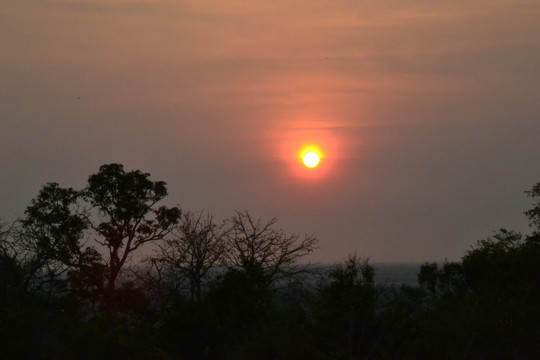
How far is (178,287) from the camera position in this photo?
40.6 meters

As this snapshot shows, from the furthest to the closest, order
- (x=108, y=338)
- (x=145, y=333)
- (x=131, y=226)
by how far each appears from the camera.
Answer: (x=131, y=226)
(x=145, y=333)
(x=108, y=338)

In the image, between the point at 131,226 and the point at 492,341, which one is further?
the point at 131,226

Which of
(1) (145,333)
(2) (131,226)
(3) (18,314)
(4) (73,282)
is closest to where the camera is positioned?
(3) (18,314)

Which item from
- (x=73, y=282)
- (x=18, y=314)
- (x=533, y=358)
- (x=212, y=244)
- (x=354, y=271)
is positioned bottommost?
(x=18, y=314)


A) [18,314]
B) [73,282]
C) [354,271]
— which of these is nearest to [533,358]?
[354,271]

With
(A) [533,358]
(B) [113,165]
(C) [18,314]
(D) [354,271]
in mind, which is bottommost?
(C) [18,314]

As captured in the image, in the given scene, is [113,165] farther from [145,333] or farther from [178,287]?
[145,333]

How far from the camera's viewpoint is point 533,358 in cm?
2742

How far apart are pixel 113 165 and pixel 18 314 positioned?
2493 centimetres

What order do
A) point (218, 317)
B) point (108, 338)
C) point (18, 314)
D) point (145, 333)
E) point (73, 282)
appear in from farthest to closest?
point (73, 282) < point (218, 317) < point (145, 333) < point (108, 338) < point (18, 314)

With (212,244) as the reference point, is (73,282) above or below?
below

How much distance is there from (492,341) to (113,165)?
2343 centimetres

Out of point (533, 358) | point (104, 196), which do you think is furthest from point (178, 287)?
point (533, 358)

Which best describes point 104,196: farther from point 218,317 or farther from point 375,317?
point 375,317
